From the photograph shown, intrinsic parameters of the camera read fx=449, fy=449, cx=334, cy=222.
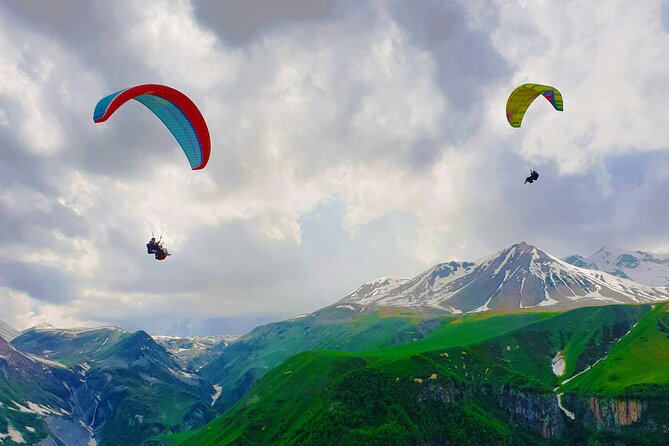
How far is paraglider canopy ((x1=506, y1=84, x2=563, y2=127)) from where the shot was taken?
6581 centimetres

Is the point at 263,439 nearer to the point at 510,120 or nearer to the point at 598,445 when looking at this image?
the point at 598,445

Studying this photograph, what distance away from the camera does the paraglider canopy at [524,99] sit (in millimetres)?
65812

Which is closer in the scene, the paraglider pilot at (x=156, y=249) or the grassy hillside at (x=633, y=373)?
the paraglider pilot at (x=156, y=249)

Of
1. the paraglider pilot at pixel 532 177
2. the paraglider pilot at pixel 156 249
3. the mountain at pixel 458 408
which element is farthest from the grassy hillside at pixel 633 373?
the paraglider pilot at pixel 156 249

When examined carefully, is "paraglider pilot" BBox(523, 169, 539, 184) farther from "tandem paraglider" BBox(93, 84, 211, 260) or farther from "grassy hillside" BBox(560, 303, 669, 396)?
"grassy hillside" BBox(560, 303, 669, 396)

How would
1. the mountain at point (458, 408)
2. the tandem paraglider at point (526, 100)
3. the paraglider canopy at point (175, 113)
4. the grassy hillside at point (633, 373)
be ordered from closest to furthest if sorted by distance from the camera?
the paraglider canopy at point (175, 113) → the tandem paraglider at point (526, 100) → the mountain at point (458, 408) → the grassy hillside at point (633, 373)

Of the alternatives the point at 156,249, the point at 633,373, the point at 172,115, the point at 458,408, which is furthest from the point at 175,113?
the point at 633,373

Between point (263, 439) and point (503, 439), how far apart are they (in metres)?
86.8

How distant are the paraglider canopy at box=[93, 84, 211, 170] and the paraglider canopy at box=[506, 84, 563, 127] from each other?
151ft

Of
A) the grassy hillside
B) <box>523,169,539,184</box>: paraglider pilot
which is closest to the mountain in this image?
the grassy hillside

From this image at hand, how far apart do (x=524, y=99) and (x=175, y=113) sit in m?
51.0

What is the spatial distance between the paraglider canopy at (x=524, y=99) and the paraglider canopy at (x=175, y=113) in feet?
151

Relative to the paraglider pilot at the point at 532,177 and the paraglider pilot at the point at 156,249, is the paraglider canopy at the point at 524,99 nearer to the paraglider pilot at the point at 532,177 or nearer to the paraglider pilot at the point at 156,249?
the paraglider pilot at the point at 532,177

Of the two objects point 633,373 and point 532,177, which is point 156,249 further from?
point 633,373
